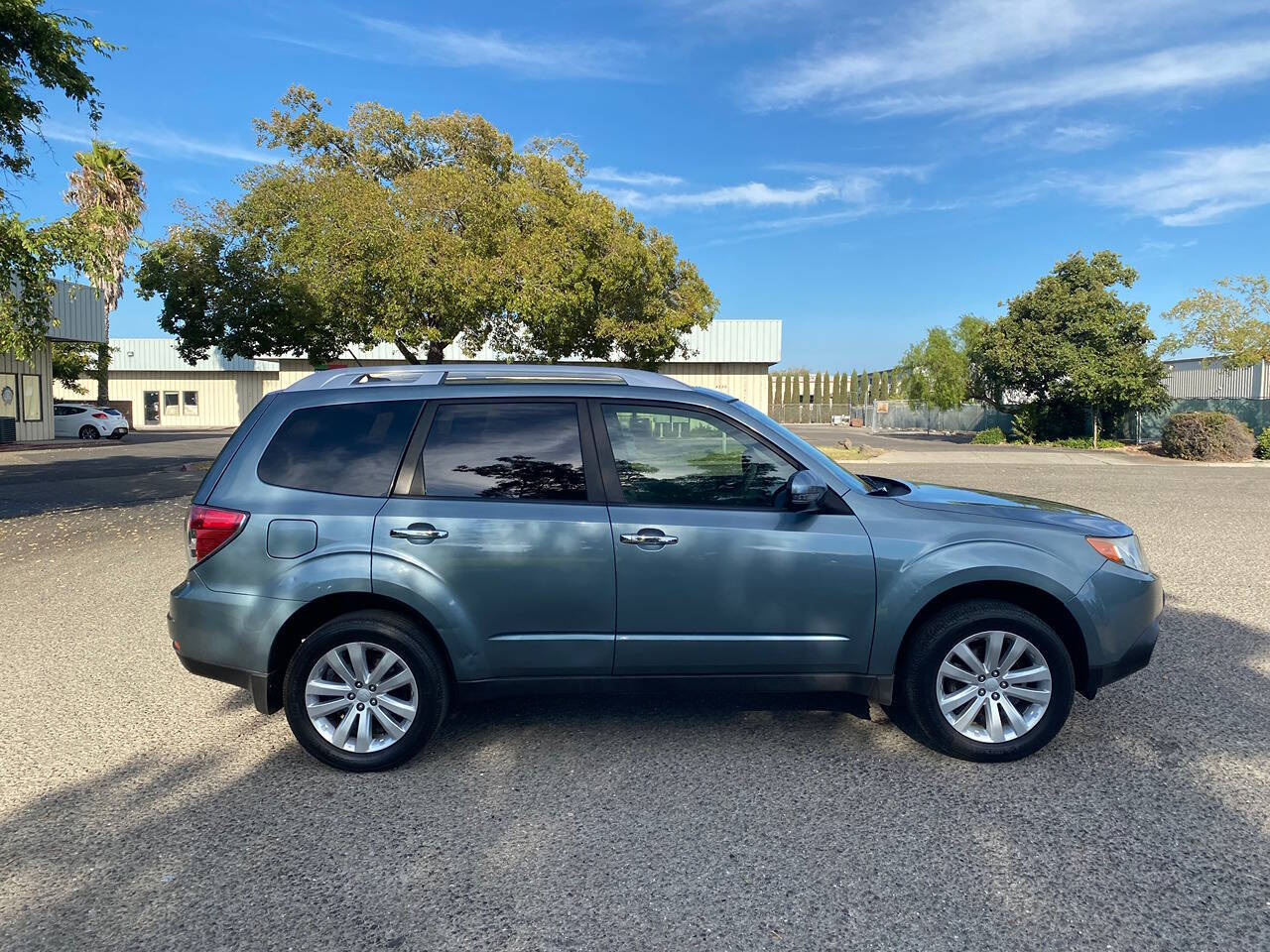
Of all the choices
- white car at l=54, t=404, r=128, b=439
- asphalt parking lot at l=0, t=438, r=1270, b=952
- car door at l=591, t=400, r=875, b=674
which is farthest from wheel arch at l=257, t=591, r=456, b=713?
white car at l=54, t=404, r=128, b=439

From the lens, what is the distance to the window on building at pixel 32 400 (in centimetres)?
3216

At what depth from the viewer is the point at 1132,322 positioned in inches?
1300

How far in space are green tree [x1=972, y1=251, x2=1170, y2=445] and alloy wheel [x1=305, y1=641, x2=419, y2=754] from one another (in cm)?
3424

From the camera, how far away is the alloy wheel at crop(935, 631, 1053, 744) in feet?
12.8

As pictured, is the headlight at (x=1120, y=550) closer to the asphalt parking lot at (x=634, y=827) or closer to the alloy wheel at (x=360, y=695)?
the asphalt parking lot at (x=634, y=827)

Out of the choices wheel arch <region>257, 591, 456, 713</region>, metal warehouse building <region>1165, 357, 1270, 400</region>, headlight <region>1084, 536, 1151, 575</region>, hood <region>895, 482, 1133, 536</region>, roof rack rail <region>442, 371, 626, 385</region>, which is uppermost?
metal warehouse building <region>1165, 357, 1270, 400</region>

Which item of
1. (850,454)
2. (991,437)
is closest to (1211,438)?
(850,454)

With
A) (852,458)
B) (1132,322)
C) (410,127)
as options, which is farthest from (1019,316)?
(410,127)

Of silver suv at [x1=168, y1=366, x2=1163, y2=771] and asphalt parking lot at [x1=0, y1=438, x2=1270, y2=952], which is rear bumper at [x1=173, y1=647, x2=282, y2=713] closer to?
silver suv at [x1=168, y1=366, x2=1163, y2=771]

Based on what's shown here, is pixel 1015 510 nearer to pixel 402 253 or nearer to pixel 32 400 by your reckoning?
pixel 402 253

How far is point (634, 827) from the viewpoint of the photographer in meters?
3.42

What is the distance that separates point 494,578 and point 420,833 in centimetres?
107

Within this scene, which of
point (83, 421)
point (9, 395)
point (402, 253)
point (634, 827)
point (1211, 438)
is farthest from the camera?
point (83, 421)

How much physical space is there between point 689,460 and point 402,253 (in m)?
16.3
